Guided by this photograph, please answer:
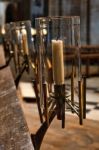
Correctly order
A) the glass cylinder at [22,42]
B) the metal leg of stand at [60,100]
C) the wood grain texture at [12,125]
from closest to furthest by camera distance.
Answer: the wood grain texture at [12,125] → the metal leg of stand at [60,100] → the glass cylinder at [22,42]

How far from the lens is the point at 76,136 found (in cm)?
171

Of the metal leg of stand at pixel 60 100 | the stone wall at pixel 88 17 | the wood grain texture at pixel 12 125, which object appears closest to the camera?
the wood grain texture at pixel 12 125

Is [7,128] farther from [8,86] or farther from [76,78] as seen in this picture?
[8,86]

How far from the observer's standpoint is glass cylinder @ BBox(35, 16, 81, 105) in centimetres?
136

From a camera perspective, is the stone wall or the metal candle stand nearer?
the metal candle stand

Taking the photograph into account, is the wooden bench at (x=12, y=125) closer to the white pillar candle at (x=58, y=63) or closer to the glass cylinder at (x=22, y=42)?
the white pillar candle at (x=58, y=63)

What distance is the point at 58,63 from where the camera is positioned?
1.34 m

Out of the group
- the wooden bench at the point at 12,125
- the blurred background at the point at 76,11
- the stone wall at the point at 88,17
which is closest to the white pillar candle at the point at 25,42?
the wooden bench at the point at 12,125

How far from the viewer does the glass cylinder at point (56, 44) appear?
4.45ft

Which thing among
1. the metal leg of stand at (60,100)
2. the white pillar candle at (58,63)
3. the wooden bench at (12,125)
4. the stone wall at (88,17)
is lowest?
the stone wall at (88,17)

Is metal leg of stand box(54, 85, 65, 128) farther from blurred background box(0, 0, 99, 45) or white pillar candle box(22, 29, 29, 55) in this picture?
blurred background box(0, 0, 99, 45)

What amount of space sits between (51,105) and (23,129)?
153 millimetres

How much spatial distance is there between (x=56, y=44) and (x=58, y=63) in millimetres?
76

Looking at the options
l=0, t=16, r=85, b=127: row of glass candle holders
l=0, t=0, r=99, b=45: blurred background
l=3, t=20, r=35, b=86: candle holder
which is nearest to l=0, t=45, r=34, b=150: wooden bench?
l=0, t=16, r=85, b=127: row of glass candle holders
